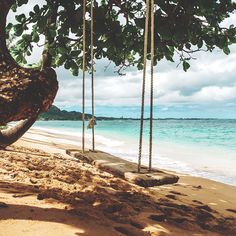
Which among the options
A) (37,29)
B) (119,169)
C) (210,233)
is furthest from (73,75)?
(210,233)

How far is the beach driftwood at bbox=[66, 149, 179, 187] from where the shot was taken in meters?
3.44

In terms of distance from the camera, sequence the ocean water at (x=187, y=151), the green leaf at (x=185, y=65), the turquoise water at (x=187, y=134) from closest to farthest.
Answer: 1. the green leaf at (x=185, y=65)
2. the ocean water at (x=187, y=151)
3. the turquoise water at (x=187, y=134)

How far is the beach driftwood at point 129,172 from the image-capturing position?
3438mm

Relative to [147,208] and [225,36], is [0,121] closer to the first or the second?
[147,208]

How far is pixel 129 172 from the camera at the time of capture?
3662 mm

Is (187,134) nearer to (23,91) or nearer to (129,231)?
(129,231)

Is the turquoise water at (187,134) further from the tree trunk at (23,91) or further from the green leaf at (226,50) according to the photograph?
the tree trunk at (23,91)

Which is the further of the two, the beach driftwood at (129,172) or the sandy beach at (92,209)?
the beach driftwood at (129,172)

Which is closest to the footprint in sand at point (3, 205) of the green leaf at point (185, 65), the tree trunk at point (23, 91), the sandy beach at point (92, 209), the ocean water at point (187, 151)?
the sandy beach at point (92, 209)

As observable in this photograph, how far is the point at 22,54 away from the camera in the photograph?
216 inches

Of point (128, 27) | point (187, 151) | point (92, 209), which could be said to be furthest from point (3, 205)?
point (187, 151)

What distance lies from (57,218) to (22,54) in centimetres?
326

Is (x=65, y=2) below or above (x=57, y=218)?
above

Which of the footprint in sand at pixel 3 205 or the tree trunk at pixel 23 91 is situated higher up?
the tree trunk at pixel 23 91
